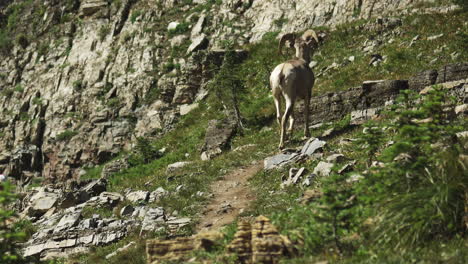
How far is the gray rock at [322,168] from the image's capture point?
1138cm

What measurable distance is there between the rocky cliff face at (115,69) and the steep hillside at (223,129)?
0.14 metres

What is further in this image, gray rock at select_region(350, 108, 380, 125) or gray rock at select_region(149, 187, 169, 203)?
gray rock at select_region(350, 108, 380, 125)

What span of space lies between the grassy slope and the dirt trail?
37 cm

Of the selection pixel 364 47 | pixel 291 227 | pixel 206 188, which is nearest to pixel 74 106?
pixel 364 47

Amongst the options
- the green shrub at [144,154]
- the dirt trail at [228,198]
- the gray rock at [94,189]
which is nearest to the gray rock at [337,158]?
the dirt trail at [228,198]

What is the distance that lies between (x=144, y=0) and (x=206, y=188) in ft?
110

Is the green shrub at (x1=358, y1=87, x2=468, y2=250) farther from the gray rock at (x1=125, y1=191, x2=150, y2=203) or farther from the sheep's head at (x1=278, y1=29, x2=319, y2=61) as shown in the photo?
the sheep's head at (x1=278, y1=29, x2=319, y2=61)

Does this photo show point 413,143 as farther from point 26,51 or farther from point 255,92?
point 26,51

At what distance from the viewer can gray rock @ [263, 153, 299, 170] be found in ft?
48.2

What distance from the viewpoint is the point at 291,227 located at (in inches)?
280

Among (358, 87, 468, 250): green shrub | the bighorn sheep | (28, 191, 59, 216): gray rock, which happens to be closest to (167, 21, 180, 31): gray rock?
(28, 191, 59, 216): gray rock

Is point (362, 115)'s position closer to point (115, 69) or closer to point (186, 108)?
point (186, 108)

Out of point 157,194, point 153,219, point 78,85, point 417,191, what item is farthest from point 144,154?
point 417,191

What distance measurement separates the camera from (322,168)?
1171 centimetres
